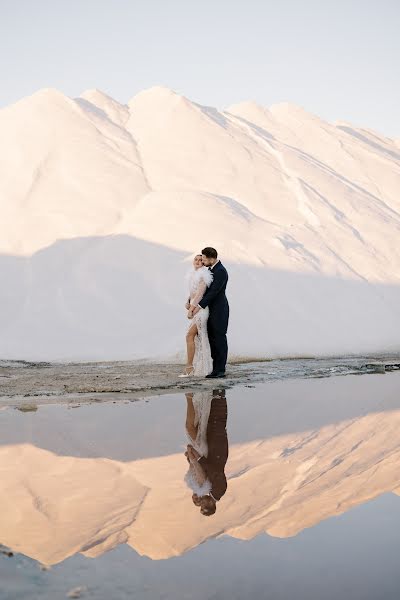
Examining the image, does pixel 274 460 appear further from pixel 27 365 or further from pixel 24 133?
pixel 24 133

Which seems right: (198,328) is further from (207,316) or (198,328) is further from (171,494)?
(171,494)

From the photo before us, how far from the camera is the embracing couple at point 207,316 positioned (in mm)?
11969

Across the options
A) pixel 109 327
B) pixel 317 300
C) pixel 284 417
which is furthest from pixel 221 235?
pixel 284 417

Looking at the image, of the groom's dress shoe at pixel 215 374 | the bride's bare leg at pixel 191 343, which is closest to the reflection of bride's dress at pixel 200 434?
the groom's dress shoe at pixel 215 374

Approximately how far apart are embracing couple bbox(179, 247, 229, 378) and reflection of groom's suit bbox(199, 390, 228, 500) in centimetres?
309

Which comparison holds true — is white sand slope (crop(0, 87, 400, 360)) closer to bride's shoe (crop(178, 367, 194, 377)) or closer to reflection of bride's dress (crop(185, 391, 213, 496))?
bride's shoe (crop(178, 367, 194, 377))

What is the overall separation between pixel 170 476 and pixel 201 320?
278 inches

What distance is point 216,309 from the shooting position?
39.7 ft

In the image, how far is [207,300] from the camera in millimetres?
11961

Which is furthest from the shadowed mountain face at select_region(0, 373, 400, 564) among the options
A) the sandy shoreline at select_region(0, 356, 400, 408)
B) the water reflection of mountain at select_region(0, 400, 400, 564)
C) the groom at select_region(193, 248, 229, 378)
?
the groom at select_region(193, 248, 229, 378)

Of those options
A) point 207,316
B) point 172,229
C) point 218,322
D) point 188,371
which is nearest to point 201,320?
point 207,316

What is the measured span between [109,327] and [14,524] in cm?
1661

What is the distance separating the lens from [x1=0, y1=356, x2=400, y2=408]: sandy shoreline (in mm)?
9789

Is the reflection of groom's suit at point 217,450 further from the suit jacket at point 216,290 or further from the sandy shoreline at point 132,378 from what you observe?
the suit jacket at point 216,290
